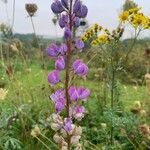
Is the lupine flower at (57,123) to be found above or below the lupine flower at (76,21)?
below

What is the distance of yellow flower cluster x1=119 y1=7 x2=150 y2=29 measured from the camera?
473cm

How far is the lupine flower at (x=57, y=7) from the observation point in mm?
2293

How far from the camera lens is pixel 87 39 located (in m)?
5.18

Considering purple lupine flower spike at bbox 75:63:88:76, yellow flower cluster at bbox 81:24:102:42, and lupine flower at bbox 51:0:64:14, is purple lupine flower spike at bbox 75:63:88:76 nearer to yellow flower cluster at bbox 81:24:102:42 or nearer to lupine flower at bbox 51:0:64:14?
lupine flower at bbox 51:0:64:14

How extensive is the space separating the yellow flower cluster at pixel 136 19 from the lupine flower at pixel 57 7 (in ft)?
8.11

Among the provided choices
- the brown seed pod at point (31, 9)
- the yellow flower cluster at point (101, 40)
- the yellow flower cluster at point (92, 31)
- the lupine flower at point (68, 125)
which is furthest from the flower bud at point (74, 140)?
the brown seed pod at point (31, 9)

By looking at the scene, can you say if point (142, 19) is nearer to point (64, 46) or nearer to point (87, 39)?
point (87, 39)

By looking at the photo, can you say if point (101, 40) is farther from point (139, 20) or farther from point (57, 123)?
point (57, 123)

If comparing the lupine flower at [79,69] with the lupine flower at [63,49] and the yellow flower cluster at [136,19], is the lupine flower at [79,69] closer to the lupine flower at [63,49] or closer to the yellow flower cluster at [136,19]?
the lupine flower at [63,49]

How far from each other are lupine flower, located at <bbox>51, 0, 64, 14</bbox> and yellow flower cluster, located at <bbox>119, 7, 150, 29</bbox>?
8.11 feet

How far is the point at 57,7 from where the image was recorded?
2297mm

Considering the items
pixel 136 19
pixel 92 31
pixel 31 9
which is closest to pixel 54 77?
pixel 136 19

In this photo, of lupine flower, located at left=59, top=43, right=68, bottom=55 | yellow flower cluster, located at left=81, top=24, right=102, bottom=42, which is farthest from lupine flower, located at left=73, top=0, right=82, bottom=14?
yellow flower cluster, located at left=81, top=24, right=102, bottom=42

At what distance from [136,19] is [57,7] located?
98.6 inches
